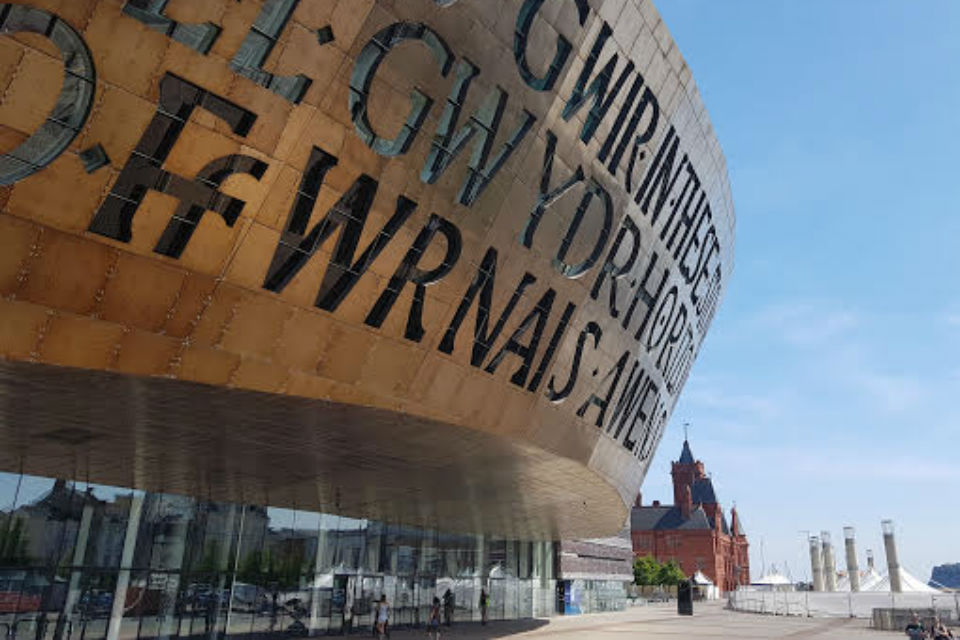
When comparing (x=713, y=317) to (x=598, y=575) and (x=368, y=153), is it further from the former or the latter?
(x=598, y=575)

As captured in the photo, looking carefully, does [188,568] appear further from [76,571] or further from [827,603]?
[827,603]

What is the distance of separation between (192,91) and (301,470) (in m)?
14.6

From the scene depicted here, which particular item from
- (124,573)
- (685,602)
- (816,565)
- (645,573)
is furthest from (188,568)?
(816,565)

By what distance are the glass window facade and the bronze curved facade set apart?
9.89ft

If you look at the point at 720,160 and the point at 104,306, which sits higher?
the point at 720,160

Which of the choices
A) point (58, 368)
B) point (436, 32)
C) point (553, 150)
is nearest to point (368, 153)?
point (436, 32)

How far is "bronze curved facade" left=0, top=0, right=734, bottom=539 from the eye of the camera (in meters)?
10.9

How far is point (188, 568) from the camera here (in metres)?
27.0

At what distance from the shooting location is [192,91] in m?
11.4

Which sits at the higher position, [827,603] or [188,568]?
[188,568]

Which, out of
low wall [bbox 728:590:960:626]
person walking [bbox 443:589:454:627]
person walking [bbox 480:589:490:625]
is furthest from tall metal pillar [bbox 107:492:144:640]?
low wall [bbox 728:590:960:626]

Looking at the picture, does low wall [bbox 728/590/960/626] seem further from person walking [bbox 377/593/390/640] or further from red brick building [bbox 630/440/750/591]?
red brick building [bbox 630/440/750/591]

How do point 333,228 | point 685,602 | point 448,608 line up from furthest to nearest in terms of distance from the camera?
point 685,602 < point 448,608 < point 333,228

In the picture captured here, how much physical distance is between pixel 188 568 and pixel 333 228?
19699mm
